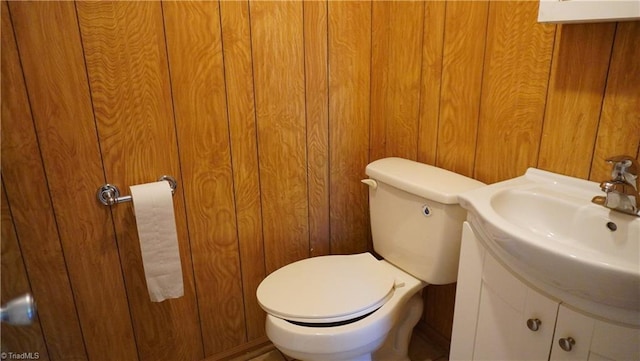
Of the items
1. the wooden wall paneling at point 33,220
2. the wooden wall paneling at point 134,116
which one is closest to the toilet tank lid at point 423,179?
the wooden wall paneling at point 134,116

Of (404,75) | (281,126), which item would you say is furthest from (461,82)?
(281,126)

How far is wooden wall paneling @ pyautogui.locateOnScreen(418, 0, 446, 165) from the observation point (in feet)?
4.44

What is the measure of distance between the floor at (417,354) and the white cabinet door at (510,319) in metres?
0.56

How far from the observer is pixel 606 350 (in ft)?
2.47

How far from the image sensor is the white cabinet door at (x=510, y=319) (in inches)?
33.7

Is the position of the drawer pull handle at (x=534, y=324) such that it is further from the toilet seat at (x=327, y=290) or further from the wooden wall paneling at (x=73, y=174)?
the wooden wall paneling at (x=73, y=174)

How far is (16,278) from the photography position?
104 centimetres

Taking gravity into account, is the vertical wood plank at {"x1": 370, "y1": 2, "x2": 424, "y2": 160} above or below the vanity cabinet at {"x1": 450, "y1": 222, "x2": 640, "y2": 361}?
above

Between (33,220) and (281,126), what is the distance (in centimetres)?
82

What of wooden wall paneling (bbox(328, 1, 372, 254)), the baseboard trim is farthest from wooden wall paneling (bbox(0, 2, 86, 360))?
wooden wall paneling (bbox(328, 1, 372, 254))

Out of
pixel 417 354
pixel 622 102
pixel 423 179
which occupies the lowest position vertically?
pixel 417 354

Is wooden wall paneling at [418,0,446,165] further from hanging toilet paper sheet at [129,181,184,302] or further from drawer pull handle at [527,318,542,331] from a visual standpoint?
hanging toilet paper sheet at [129,181,184,302]

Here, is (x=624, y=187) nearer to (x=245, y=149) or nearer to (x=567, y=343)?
(x=567, y=343)

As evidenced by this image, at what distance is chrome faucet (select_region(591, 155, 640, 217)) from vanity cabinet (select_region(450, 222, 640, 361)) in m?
0.27
